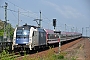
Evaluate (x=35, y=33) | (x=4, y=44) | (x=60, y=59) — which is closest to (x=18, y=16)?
(x=4, y=44)

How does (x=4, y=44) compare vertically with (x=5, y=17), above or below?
below

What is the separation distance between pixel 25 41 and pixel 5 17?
1453cm

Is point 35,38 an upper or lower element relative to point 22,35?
lower

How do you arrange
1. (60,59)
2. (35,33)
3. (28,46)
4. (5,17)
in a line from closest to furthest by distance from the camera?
1. (60,59)
2. (28,46)
3. (35,33)
4. (5,17)

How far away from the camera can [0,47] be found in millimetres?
28312

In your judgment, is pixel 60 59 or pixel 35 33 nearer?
pixel 60 59

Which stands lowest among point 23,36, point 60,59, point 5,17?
point 60,59

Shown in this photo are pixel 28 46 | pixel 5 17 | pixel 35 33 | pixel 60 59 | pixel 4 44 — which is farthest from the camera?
pixel 5 17

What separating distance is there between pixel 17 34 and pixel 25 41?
1260 mm

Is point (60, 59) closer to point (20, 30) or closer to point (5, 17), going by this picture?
point (20, 30)

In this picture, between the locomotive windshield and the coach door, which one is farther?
the coach door

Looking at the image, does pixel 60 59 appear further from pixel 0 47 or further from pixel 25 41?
pixel 0 47

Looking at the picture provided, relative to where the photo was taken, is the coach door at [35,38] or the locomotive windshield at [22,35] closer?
the locomotive windshield at [22,35]

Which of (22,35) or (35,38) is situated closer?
(22,35)
